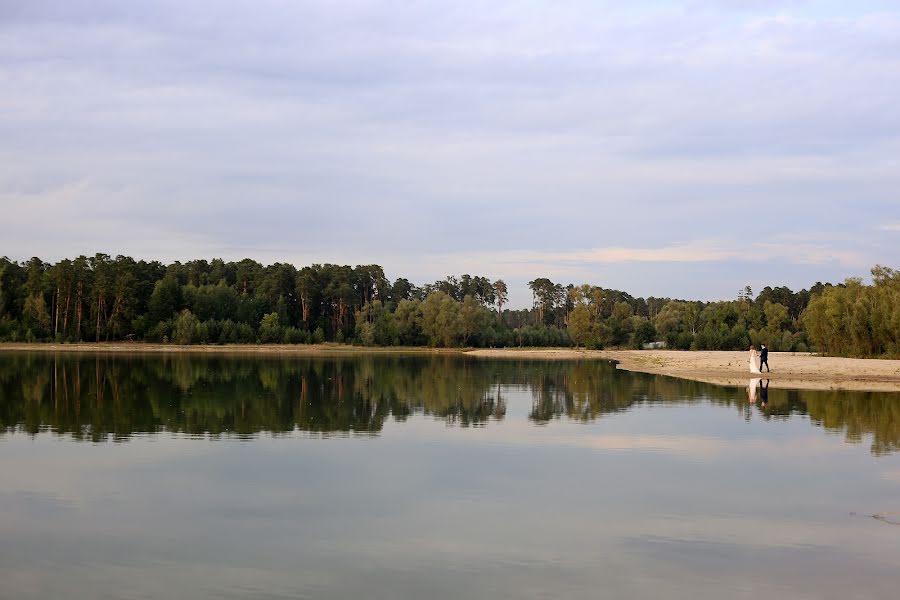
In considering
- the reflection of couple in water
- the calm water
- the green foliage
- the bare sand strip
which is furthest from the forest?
the calm water

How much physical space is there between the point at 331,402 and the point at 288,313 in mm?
115341

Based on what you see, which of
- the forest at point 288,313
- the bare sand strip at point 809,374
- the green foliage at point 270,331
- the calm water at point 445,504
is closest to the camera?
the calm water at point 445,504

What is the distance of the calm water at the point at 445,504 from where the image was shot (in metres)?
10.7

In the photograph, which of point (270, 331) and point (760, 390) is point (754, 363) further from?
point (270, 331)

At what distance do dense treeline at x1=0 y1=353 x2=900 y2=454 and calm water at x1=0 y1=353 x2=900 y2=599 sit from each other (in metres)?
0.29

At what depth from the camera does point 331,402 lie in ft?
111

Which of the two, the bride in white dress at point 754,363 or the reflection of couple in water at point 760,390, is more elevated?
the bride in white dress at point 754,363

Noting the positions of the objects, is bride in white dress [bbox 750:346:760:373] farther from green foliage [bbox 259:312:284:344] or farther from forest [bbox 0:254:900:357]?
green foliage [bbox 259:312:284:344]

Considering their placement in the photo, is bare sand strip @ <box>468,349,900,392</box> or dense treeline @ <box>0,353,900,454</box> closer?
dense treeline @ <box>0,353,900,454</box>

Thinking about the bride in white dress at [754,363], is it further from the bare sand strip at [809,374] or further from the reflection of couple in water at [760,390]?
the reflection of couple in water at [760,390]

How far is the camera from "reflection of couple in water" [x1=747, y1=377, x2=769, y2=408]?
34.6 metres

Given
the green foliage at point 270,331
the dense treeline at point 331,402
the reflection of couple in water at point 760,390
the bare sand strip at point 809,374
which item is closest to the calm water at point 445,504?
the dense treeline at point 331,402

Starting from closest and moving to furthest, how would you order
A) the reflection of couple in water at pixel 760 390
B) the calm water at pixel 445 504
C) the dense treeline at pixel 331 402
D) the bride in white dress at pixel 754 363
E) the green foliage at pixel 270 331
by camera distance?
1. the calm water at pixel 445 504
2. the dense treeline at pixel 331 402
3. the reflection of couple in water at pixel 760 390
4. the bride in white dress at pixel 754 363
5. the green foliage at pixel 270 331

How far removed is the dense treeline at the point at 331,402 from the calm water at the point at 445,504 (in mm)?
290
